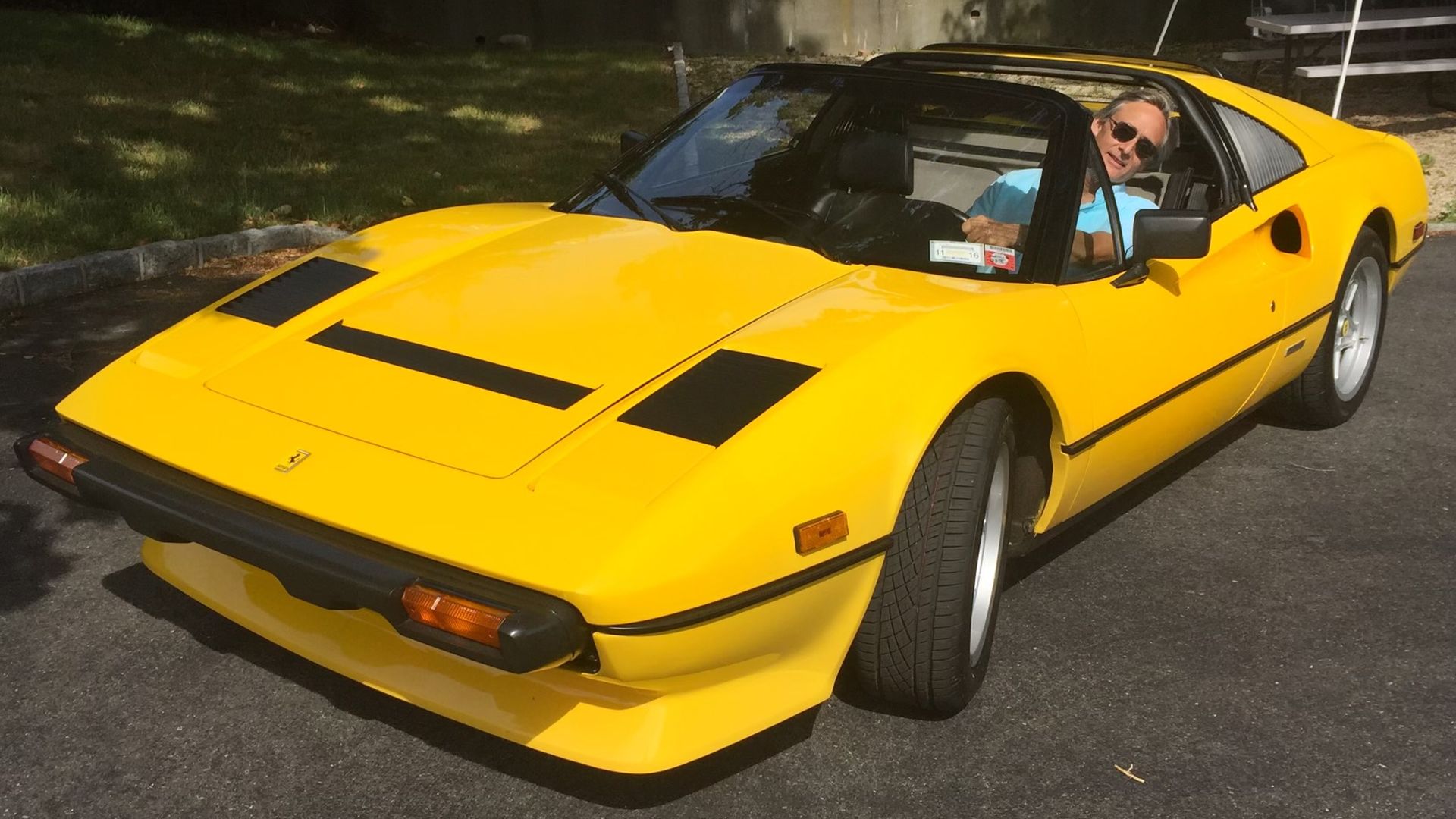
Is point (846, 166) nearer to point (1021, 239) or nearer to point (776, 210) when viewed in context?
point (776, 210)

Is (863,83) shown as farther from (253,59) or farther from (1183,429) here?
(253,59)

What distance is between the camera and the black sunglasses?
3797 millimetres

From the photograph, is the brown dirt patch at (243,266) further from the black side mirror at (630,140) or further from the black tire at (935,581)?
the black tire at (935,581)

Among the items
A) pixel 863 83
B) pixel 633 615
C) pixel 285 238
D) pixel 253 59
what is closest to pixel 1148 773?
pixel 633 615

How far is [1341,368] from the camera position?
4.77 meters

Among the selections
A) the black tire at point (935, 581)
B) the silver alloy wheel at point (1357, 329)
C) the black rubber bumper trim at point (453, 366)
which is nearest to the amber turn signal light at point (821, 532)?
the black tire at point (935, 581)

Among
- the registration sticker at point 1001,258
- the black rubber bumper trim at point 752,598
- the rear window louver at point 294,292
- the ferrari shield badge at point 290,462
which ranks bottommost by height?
the black rubber bumper trim at point 752,598

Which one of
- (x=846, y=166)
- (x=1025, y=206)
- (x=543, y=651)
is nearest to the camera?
(x=543, y=651)

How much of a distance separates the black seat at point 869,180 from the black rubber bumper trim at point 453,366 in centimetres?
107

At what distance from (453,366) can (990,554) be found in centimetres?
125

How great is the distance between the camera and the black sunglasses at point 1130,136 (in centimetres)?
380

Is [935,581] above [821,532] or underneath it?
underneath

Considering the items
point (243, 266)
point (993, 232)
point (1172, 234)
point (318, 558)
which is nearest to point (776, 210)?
point (993, 232)

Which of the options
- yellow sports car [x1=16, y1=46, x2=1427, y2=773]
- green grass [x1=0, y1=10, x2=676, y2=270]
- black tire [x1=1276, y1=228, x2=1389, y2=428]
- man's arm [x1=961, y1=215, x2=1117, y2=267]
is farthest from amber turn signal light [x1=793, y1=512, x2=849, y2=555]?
green grass [x1=0, y1=10, x2=676, y2=270]
